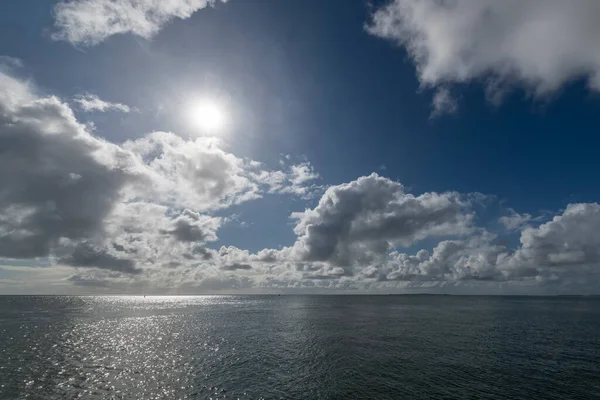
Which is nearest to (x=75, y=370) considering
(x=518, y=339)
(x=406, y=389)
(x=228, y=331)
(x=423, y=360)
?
(x=228, y=331)

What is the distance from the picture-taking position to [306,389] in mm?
47656

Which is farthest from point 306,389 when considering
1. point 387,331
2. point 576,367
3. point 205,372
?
point 387,331

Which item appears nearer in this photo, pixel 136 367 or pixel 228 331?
pixel 136 367

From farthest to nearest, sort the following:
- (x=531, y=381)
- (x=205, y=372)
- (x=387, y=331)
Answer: (x=387, y=331) < (x=205, y=372) < (x=531, y=381)

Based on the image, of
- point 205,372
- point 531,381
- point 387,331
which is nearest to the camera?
point 531,381

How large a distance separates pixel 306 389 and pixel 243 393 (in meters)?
9.65

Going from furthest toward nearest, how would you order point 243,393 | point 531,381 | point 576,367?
point 576,367
point 531,381
point 243,393

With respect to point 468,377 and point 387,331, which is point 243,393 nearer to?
point 468,377

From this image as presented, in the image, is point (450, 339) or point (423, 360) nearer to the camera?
point (423, 360)

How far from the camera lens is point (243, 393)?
45.2 meters

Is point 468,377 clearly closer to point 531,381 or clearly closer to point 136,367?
point 531,381

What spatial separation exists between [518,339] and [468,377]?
51555 mm

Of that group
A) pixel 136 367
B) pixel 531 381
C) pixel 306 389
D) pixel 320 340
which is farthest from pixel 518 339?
pixel 136 367

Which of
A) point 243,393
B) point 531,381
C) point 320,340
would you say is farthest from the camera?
point 320,340
